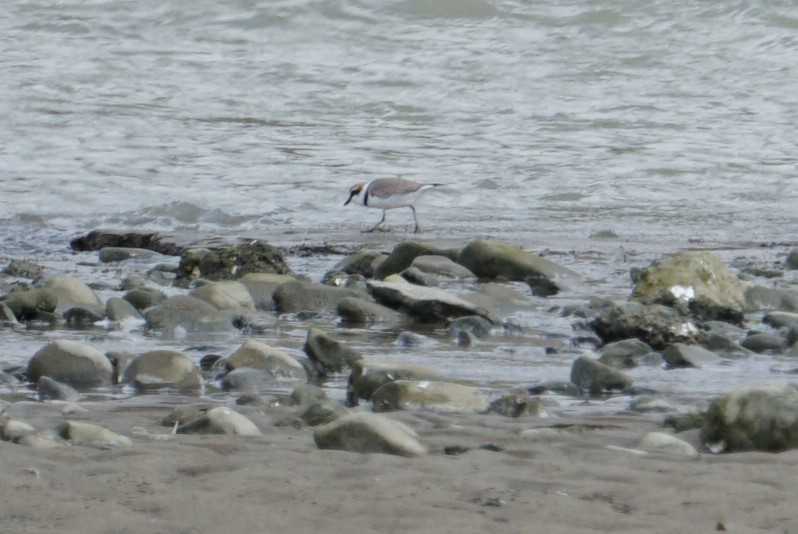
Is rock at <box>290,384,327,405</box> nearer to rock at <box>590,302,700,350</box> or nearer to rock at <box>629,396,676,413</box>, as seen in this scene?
rock at <box>629,396,676,413</box>

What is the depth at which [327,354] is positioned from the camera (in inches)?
198

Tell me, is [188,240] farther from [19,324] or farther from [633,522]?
[633,522]

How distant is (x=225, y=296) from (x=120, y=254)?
79.3 inches

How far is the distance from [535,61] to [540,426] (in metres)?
12.1

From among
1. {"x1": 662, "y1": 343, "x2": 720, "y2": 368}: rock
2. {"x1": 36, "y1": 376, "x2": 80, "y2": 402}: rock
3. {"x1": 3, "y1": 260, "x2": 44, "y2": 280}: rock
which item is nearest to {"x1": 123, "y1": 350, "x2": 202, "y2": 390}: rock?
{"x1": 36, "y1": 376, "x2": 80, "y2": 402}: rock

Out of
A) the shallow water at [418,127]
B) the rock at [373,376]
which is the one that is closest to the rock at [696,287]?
the shallow water at [418,127]

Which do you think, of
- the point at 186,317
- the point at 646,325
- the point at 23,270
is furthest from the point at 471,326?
the point at 23,270

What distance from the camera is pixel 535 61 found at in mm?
15805

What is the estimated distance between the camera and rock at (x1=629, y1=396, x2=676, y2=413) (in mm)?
4332

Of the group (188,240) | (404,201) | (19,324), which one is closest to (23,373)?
(19,324)

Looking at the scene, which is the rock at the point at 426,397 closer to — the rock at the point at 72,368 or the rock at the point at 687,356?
the rock at the point at 72,368

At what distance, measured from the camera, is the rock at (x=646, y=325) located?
5.42 meters

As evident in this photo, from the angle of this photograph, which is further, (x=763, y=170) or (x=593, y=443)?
(x=763, y=170)

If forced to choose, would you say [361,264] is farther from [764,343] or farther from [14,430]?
[14,430]
